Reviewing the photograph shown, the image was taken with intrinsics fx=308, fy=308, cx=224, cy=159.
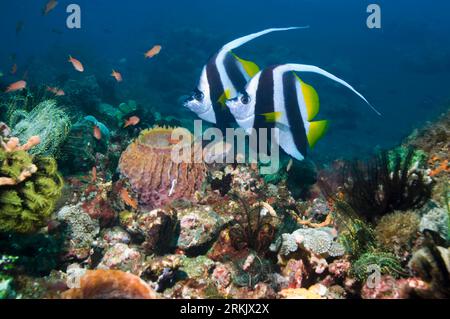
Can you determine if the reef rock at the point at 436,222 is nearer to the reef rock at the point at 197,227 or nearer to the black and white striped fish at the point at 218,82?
the reef rock at the point at 197,227

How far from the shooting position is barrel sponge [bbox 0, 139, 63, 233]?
9.05 feet

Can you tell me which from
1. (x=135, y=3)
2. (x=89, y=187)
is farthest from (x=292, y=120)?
(x=135, y=3)

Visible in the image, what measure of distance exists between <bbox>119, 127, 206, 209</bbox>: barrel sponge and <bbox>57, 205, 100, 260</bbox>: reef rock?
0.88 meters

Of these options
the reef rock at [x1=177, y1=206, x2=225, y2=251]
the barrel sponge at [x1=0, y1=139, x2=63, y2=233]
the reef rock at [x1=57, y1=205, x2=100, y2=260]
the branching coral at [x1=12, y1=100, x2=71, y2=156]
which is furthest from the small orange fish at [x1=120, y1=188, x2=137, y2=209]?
the branching coral at [x1=12, y1=100, x2=71, y2=156]

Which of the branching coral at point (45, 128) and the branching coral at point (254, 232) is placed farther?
the branching coral at point (45, 128)

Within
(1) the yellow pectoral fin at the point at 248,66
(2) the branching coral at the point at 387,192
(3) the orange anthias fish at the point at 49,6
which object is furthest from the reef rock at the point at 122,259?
(3) the orange anthias fish at the point at 49,6

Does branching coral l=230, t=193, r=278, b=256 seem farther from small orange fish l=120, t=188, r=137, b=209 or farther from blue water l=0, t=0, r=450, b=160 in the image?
blue water l=0, t=0, r=450, b=160

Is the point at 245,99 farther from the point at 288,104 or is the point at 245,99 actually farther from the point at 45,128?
the point at 45,128

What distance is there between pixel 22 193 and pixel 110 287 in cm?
127

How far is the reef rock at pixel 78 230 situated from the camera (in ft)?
11.6

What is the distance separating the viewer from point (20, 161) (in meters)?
2.94

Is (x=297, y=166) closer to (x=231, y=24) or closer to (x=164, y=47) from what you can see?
(x=164, y=47)

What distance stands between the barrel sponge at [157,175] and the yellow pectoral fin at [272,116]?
1.81 m
